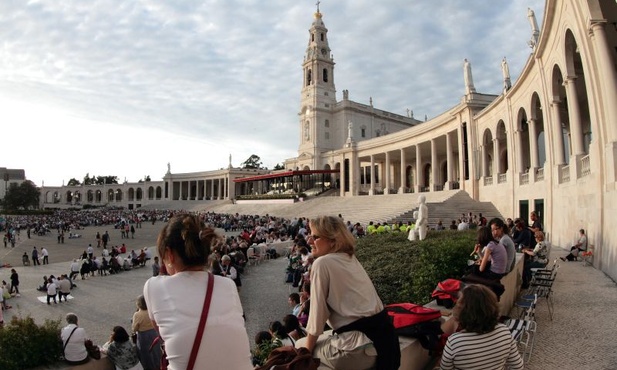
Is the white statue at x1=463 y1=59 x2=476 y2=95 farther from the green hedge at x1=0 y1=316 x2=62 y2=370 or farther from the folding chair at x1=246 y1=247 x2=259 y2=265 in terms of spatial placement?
the green hedge at x1=0 y1=316 x2=62 y2=370

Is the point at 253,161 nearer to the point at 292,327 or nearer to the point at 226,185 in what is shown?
the point at 226,185

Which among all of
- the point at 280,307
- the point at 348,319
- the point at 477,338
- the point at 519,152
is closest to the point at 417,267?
the point at 280,307

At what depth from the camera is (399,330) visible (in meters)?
3.71

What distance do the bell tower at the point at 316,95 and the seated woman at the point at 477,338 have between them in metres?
60.8

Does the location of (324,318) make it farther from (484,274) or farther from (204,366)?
(484,274)

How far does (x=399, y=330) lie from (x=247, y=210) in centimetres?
5002

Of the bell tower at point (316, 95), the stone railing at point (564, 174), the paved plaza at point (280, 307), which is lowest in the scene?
the paved plaza at point (280, 307)

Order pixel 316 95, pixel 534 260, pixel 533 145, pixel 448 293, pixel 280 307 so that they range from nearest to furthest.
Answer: pixel 448 293
pixel 534 260
pixel 280 307
pixel 533 145
pixel 316 95

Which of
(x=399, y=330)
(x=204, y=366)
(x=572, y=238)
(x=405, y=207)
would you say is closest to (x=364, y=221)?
(x=405, y=207)

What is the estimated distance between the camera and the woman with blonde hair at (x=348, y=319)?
9.37 feet

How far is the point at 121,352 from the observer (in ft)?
19.5

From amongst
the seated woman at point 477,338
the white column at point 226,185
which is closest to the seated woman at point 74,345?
the seated woman at point 477,338

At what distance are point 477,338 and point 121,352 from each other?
510 cm

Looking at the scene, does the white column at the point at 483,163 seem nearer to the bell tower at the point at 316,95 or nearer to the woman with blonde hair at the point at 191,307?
the woman with blonde hair at the point at 191,307
